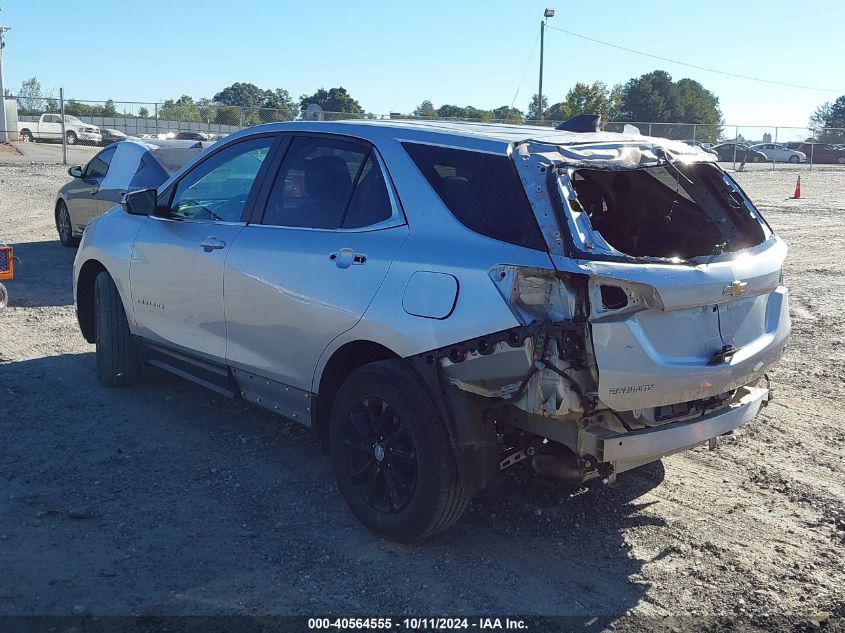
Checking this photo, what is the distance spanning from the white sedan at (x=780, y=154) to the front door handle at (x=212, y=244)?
1873 inches

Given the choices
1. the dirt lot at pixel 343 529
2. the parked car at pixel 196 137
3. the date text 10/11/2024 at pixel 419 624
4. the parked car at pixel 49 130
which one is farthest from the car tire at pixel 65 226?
the parked car at pixel 49 130

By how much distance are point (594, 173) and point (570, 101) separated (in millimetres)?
49513

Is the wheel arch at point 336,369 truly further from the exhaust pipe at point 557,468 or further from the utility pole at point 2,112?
the utility pole at point 2,112

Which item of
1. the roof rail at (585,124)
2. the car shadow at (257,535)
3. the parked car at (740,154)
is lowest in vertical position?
A: the car shadow at (257,535)

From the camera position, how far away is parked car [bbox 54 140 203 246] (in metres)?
10.4

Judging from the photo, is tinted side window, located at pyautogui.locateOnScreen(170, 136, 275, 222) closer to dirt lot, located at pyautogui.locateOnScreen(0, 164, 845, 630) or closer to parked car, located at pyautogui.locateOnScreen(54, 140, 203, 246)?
dirt lot, located at pyautogui.locateOnScreen(0, 164, 845, 630)

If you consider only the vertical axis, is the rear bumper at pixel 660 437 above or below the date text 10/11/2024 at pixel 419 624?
above

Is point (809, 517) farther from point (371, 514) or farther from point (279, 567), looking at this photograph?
point (279, 567)

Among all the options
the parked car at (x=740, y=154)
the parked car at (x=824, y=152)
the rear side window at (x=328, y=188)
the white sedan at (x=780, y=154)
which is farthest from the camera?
the white sedan at (x=780, y=154)

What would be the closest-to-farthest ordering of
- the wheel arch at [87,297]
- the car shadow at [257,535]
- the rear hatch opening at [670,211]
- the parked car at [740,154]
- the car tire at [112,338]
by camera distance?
the car shadow at [257,535] < the rear hatch opening at [670,211] < the car tire at [112,338] < the wheel arch at [87,297] < the parked car at [740,154]

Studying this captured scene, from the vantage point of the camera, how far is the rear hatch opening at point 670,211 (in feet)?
14.6

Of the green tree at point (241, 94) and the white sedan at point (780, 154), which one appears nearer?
the white sedan at point (780, 154)

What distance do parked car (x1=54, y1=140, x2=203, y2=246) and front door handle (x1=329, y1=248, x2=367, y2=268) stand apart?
6.57 metres

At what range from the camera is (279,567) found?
12.7ft
